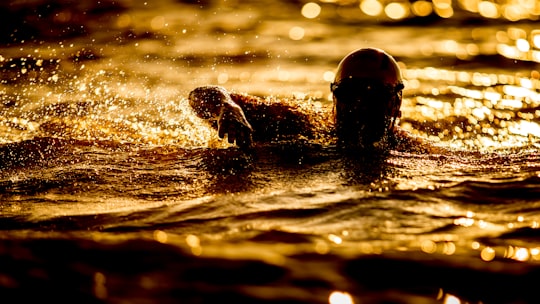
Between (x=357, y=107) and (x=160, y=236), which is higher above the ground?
(x=357, y=107)

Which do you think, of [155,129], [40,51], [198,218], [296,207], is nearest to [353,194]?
[296,207]

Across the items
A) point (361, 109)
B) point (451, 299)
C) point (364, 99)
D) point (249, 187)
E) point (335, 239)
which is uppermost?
point (364, 99)

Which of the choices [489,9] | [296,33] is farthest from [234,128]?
[489,9]

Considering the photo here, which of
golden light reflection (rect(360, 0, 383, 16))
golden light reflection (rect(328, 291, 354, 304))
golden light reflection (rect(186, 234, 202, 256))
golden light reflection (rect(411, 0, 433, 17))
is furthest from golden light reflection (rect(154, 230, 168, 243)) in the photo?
golden light reflection (rect(411, 0, 433, 17))

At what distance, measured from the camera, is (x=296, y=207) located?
510cm

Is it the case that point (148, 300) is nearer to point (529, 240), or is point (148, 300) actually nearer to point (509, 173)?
point (529, 240)

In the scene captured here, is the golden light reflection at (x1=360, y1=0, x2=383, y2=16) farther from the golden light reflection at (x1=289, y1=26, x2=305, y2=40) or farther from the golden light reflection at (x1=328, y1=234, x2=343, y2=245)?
the golden light reflection at (x1=328, y1=234, x2=343, y2=245)

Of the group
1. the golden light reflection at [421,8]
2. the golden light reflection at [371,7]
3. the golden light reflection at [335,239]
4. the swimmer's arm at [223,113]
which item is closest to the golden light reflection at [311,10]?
the golden light reflection at [371,7]

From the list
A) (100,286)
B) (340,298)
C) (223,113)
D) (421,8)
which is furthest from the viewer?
(421,8)

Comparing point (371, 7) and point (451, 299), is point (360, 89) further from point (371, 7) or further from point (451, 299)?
point (371, 7)

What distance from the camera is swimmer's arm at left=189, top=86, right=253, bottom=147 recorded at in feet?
20.2

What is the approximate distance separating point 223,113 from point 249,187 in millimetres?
849

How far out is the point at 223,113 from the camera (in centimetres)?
630

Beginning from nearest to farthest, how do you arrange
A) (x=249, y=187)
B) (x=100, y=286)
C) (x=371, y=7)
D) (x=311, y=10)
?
(x=100, y=286)
(x=249, y=187)
(x=311, y=10)
(x=371, y=7)
